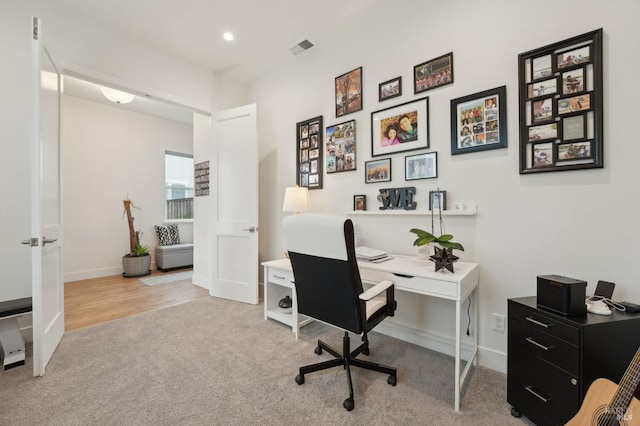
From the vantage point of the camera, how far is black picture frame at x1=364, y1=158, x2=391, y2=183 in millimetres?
2486

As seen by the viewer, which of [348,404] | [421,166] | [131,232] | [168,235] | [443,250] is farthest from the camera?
[168,235]

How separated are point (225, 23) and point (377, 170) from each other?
7.16 ft

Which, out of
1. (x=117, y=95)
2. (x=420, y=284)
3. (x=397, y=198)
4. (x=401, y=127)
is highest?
(x=117, y=95)

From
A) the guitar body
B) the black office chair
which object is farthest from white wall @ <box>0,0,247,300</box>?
the guitar body

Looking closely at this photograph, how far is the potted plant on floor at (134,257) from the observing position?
4.64 meters

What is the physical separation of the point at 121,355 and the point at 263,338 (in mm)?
1093

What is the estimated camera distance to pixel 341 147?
2.84 m

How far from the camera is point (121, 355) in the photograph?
212cm

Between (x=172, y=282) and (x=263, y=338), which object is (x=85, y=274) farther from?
(x=263, y=338)

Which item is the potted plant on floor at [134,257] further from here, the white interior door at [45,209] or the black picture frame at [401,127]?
the black picture frame at [401,127]

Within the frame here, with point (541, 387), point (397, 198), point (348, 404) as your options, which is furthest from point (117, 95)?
point (541, 387)

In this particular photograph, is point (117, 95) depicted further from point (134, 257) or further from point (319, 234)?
point (319, 234)

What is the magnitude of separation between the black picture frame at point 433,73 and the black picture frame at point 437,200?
2.85ft

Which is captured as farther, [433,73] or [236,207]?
[236,207]
